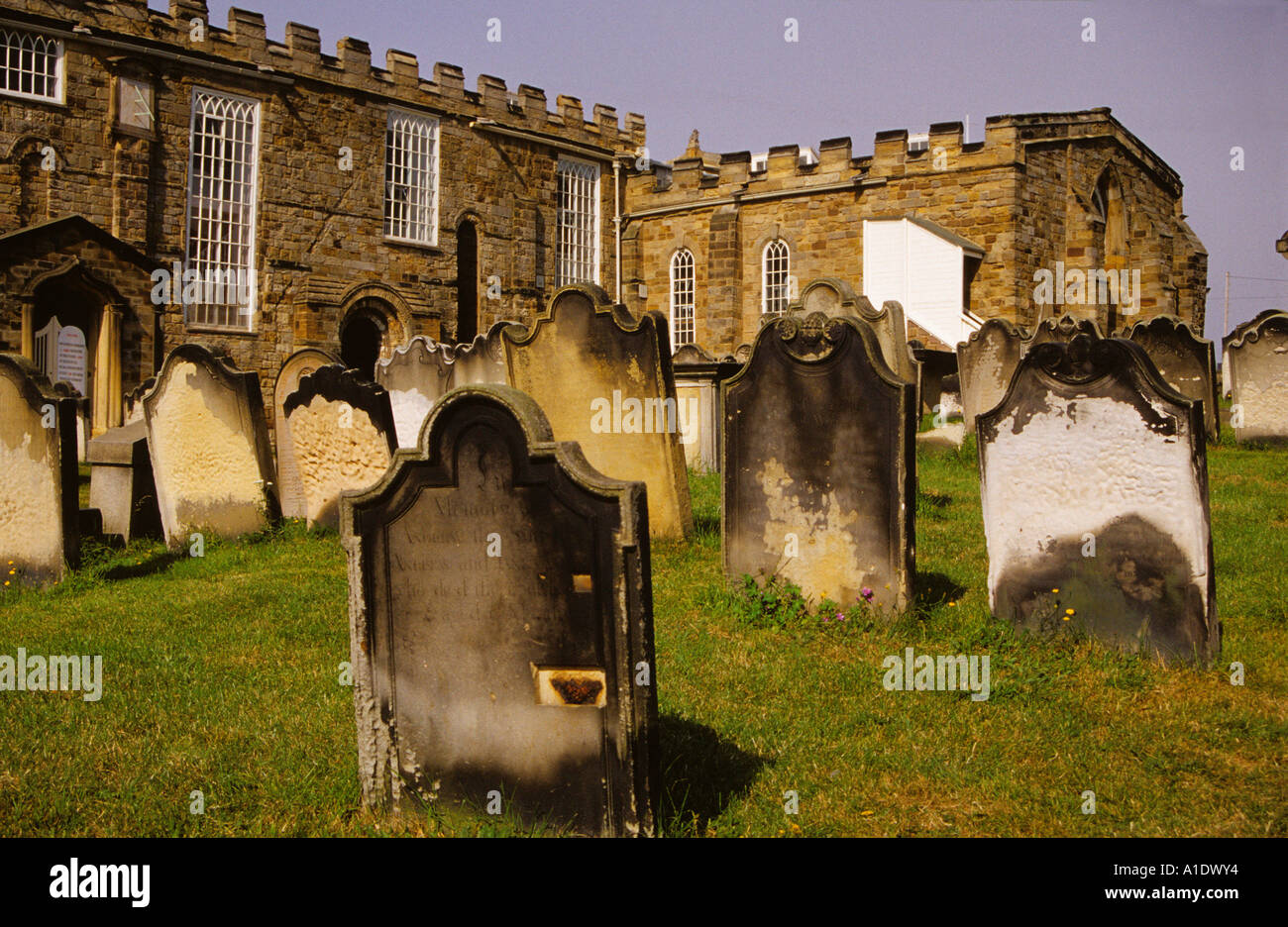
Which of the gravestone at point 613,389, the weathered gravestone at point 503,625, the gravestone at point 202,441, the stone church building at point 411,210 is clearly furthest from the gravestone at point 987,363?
the weathered gravestone at point 503,625

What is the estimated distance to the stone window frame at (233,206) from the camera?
2197cm

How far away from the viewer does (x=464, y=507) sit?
3979 millimetres

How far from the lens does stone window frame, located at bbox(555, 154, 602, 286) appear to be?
29562 mm

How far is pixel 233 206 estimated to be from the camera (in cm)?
2273

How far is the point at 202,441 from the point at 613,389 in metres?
4.02

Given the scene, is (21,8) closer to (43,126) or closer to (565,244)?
(43,126)

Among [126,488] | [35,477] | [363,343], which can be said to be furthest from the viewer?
[363,343]

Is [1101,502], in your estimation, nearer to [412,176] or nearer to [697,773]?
[697,773]

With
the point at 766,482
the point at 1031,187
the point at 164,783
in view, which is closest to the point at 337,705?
the point at 164,783

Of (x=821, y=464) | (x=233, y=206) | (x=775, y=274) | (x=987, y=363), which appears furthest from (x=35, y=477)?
(x=775, y=274)

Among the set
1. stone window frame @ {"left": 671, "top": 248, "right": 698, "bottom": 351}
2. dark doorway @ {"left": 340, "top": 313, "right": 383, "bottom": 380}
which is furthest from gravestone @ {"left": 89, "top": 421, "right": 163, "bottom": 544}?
stone window frame @ {"left": 671, "top": 248, "right": 698, "bottom": 351}

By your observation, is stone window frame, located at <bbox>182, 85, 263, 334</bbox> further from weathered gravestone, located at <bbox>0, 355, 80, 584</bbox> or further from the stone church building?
weathered gravestone, located at <bbox>0, 355, 80, 584</bbox>

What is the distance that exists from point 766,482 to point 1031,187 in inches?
875

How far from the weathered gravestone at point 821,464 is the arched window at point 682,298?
2428 cm
